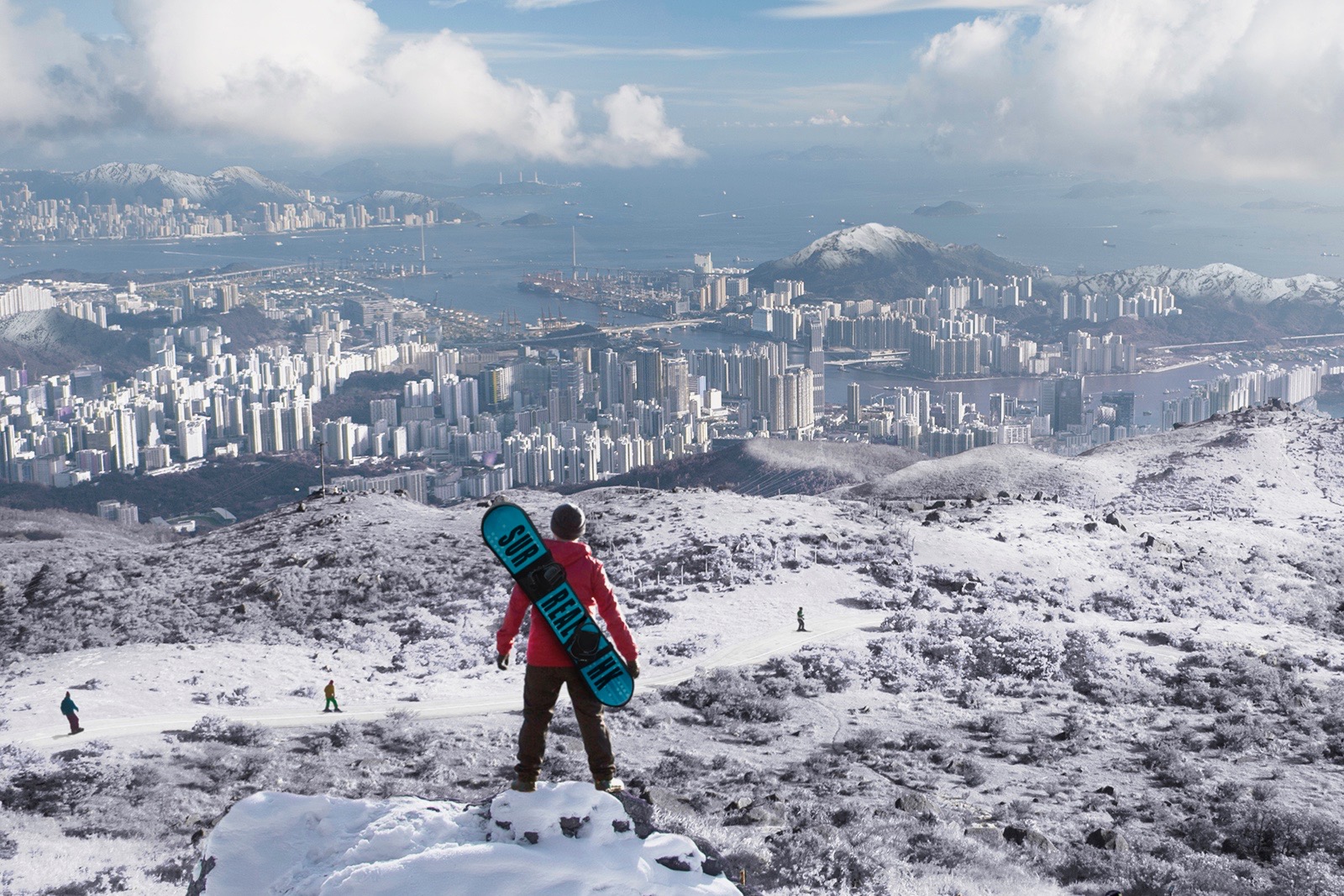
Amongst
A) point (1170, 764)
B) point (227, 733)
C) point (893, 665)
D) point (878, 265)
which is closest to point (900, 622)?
point (893, 665)

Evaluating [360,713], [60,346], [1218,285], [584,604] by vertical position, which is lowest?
[360,713]

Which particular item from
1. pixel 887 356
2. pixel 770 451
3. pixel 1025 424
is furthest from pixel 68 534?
pixel 887 356

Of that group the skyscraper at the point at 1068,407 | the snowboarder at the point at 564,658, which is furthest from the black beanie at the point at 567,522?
the skyscraper at the point at 1068,407

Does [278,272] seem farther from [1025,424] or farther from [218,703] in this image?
[218,703]

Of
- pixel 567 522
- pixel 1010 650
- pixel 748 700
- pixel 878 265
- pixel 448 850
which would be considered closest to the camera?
pixel 448 850

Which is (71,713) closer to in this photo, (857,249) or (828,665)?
(828,665)

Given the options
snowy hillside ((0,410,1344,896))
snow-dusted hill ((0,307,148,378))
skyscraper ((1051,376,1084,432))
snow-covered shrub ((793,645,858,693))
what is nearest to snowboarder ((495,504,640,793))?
snowy hillside ((0,410,1344,896))

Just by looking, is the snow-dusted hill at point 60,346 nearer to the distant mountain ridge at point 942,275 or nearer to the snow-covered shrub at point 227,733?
the distant mountain ridge at point 942,275
